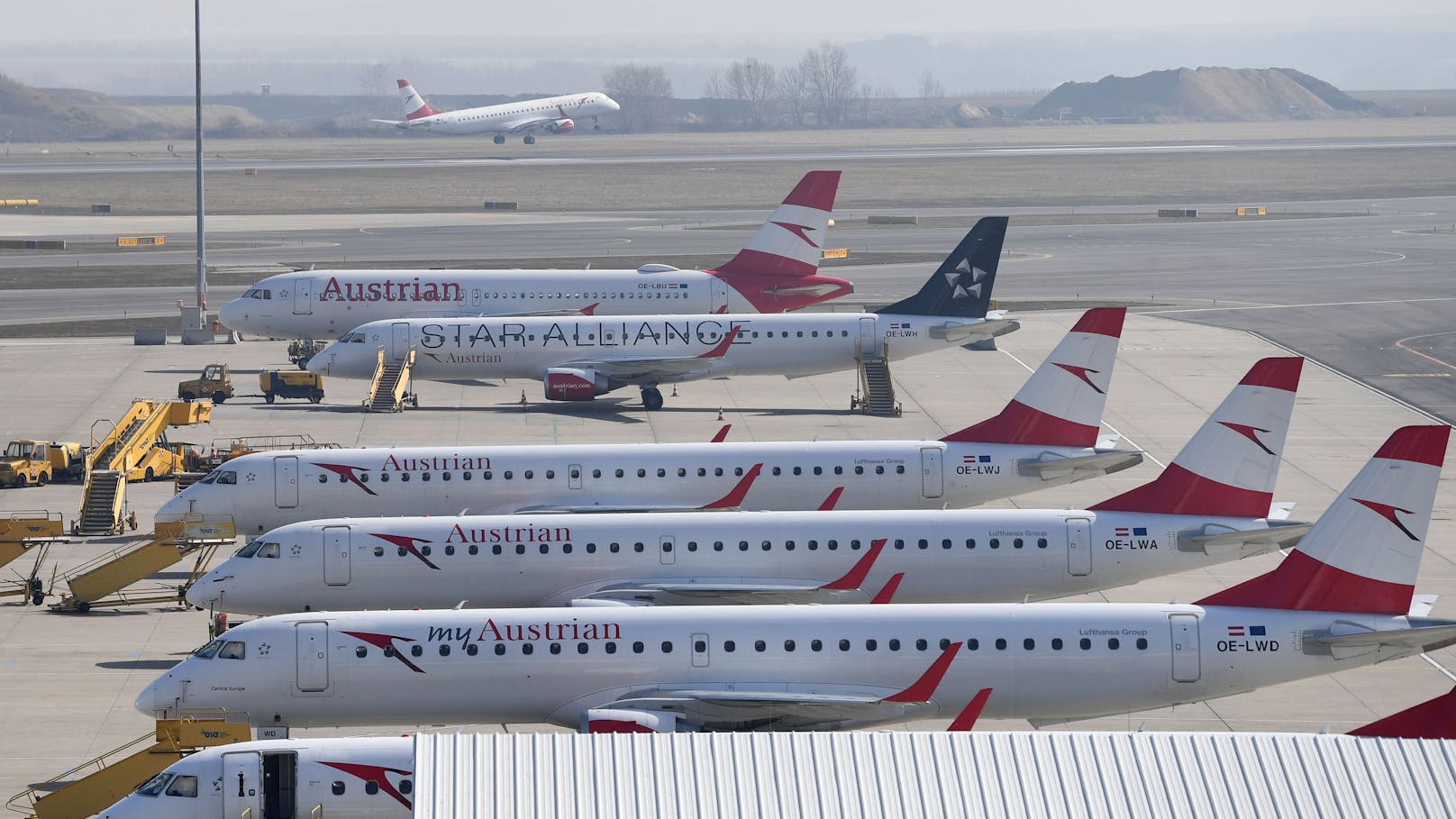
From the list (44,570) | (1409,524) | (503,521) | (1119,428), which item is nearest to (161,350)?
(44,570)

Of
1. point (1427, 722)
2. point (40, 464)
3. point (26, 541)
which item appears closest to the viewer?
point (1427, 722)

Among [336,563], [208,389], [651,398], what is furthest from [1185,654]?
[208,389]

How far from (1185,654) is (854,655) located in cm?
564

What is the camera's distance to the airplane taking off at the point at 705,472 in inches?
1721

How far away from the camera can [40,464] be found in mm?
56031

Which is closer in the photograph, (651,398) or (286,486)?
(286,486)

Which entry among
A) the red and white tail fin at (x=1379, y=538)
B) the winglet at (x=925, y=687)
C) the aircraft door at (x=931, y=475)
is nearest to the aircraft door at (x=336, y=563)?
the winglet at (x=925, y=687)

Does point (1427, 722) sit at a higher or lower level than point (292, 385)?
higher

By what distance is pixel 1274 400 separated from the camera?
3709cm

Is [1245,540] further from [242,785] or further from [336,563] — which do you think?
[242,785]

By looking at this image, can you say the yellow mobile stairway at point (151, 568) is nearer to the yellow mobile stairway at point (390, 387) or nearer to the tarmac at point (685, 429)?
the tarmac at point (685, 429)

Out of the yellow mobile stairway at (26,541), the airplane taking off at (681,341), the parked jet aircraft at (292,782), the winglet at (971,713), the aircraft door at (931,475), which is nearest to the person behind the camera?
the parked jet aircraft at (292,782)

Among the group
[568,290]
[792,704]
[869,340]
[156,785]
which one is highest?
[568,290]

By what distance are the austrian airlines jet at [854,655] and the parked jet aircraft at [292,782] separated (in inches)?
201
